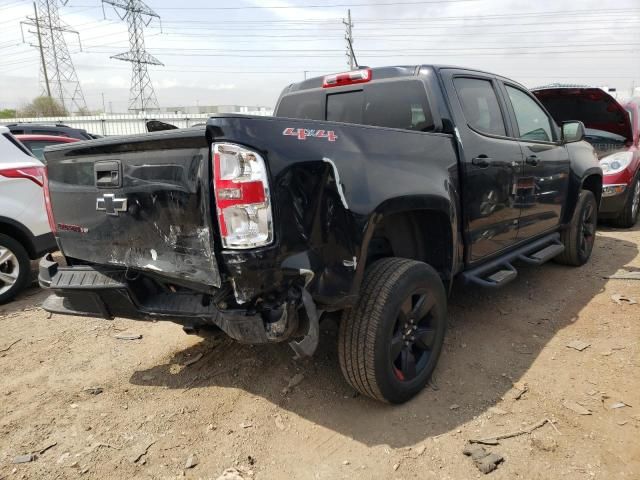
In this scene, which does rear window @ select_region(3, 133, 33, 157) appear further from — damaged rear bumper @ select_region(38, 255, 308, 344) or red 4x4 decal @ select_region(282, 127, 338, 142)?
red 4x4 decal @ select_region(282, 127, 338, 142)

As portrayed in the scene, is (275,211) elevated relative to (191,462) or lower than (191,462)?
elevated

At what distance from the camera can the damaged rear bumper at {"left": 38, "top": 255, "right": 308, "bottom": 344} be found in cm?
208

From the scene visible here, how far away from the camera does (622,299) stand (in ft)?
13.8

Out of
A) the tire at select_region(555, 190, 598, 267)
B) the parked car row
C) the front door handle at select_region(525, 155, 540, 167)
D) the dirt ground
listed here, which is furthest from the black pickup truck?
the tire at select_region(555, 190, 598, 267)

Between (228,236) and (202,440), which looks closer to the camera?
(228,236)

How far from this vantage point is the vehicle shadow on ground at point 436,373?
2.63 m

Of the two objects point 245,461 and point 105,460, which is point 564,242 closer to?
point 245,461

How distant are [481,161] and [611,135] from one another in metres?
Result: 5.19

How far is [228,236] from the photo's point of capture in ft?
6.60

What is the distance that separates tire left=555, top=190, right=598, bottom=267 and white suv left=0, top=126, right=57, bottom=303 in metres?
5.42

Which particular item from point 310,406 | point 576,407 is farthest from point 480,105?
point 310,406

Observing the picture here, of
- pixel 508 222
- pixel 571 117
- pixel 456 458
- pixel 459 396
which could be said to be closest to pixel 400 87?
pixel 508 222

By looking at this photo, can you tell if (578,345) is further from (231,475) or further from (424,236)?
(231,475)

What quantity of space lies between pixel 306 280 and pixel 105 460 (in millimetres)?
1429
